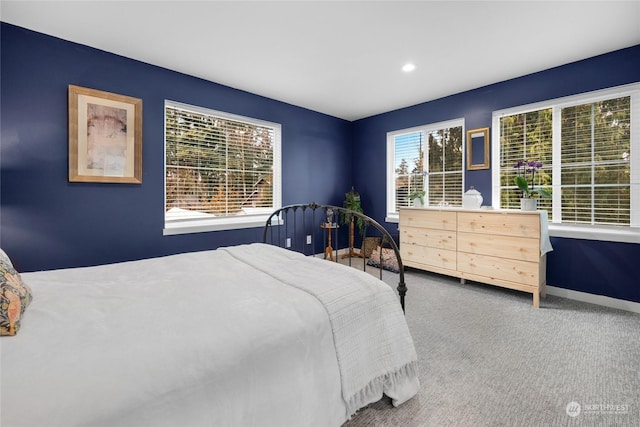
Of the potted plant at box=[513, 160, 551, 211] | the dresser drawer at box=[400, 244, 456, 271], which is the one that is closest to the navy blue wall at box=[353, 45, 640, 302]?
the potted plant at box=[513, 160, 551, 211]

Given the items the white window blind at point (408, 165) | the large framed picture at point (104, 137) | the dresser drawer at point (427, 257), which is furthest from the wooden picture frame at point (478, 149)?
the large framed picture at point (104, 137)

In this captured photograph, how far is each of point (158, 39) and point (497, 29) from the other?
3042 mm

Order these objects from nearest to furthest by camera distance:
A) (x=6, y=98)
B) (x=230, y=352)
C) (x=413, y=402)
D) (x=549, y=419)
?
(x=230, y=352) → (x=549, y=419) → (x=413, y=402) → (x=6, y=98)

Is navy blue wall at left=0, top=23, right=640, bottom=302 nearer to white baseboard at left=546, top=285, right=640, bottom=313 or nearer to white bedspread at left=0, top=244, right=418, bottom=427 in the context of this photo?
white baseboard at left=546, top=285, right=640, bottom=313

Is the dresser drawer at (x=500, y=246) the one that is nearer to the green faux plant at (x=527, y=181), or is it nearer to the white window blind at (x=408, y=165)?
the green faux plant at (x=527, y=181)

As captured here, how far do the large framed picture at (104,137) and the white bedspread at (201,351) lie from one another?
1.49m

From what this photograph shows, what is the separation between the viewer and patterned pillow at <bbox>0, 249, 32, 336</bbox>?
0.99 m

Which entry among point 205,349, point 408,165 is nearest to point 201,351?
point 205,349

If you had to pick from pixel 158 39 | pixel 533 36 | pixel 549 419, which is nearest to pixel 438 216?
pixel 533 36

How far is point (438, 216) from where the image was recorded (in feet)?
12.7

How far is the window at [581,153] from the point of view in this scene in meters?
3.02

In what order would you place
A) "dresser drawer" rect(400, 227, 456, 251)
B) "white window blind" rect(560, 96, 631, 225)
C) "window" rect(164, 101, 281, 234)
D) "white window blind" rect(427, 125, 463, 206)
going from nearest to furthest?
"white window blind" rect(560, 96, 631, 225) < "window" rect(164, 101, 281, 234) < "dresser drawer" rect(400, 227, 456, 251) < "white window blind" rect(427, 125, 463, 206)

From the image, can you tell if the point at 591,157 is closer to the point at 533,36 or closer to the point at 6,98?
the point at 533,36

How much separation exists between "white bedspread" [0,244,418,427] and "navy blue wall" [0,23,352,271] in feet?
4.13
